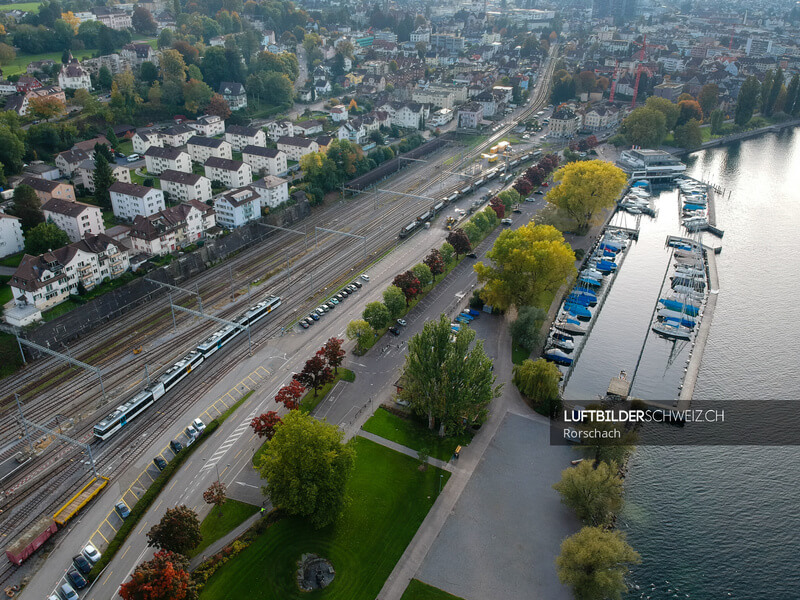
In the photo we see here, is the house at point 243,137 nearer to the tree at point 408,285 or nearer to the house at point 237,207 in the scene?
the house at point 237,207

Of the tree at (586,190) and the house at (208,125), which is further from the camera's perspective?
the house at (208,125)

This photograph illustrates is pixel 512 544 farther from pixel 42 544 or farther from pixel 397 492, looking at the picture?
pixel 42 544

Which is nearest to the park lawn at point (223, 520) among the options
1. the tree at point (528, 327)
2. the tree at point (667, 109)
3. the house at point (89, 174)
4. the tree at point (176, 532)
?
the tree at point (176, 532)

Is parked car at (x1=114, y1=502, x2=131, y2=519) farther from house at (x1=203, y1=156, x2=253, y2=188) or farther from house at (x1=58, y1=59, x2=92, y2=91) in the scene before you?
Result: house at (x1=58, y1=59, x2=92, y2=91)

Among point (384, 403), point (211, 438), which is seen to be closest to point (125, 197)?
point (211, 438)

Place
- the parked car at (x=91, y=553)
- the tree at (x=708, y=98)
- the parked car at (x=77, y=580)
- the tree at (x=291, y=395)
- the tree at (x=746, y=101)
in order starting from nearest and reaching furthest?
the parked car at (x=77, y=580) → the parked car at (x=91, y=553) → the tree at (x=291, y=395) → the tree at (x=746, y=101) → the tree at (x=708, y=98)

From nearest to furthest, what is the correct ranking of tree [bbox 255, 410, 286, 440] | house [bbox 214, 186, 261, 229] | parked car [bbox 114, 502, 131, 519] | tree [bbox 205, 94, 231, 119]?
parked car [bbox 114, 502, 131, 519] < tree [bbox 255, 410, 286, 440] < house [bbox 214, 186, 261, 229] < tree [bbox 205, 94, 231, 119]

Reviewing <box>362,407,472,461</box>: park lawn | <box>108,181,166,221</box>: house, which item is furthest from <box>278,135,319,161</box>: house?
<box>362,407,472,461</box>: park lawn
